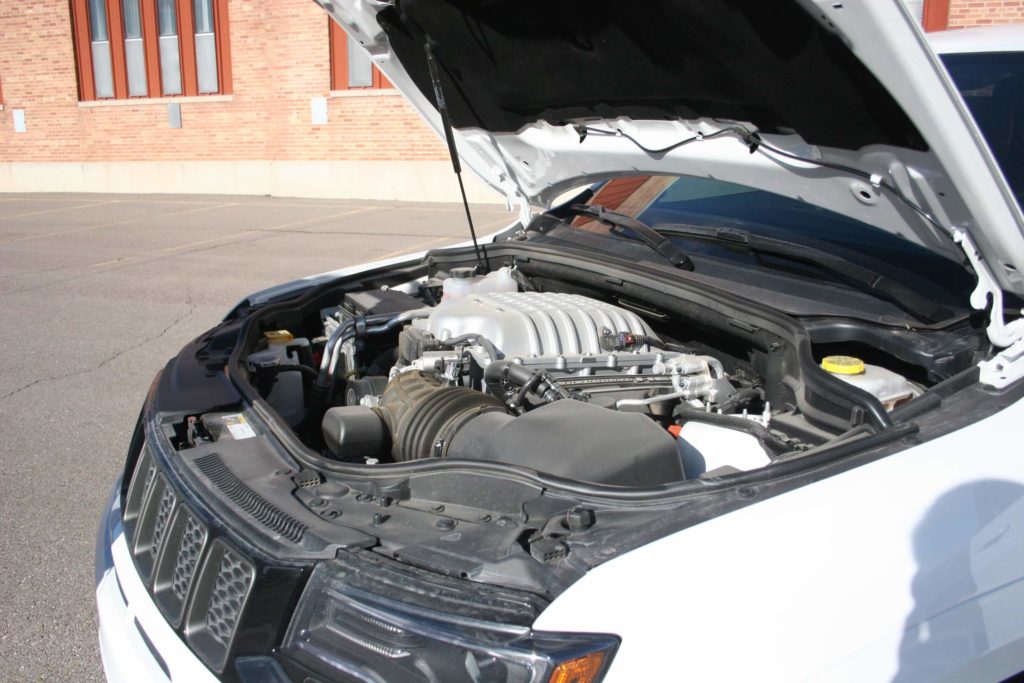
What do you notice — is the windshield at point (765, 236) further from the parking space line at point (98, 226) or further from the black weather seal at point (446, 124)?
the parking space line at point (98, 226)

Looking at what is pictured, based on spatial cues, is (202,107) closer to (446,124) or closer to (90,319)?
(90,319)

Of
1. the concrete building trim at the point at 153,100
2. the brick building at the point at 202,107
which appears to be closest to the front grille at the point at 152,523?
the brick building at the point at 202,107

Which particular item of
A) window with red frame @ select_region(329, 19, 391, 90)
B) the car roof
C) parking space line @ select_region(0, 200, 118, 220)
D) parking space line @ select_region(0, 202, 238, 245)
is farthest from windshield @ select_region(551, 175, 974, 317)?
parking space line @ select_region(0, 200, 118, 220)

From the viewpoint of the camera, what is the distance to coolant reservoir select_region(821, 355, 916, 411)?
222 cm

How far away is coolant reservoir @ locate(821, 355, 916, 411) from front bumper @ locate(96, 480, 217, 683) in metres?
1.62

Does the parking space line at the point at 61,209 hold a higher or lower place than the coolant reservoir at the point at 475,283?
higher

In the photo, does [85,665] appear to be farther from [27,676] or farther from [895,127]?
[895,127]

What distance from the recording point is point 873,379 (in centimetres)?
224

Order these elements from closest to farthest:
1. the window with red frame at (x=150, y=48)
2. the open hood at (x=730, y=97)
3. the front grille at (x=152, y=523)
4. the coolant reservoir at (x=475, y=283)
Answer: the open hood at (x=730, y=97)
the front grille at (x=152, y=523)
the coolant reservoir at (x=475, y=283)
the window with red frame at (x=150, y=48)

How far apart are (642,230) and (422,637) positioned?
2048 millimetres

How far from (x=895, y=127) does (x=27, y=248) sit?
469 inches

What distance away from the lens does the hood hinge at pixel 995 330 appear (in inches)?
78.3

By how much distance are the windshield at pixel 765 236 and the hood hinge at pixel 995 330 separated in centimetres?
24

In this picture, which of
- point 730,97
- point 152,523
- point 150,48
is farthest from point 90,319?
point 150,48
